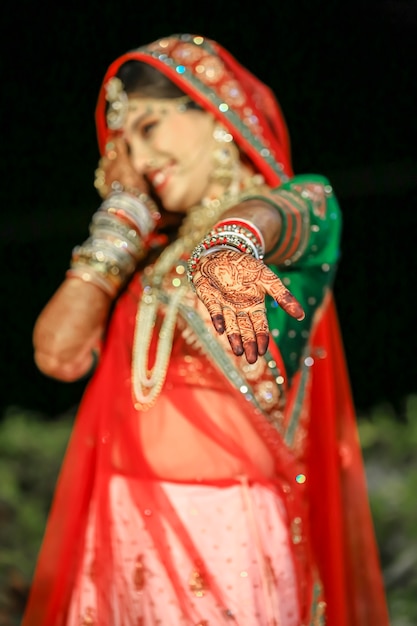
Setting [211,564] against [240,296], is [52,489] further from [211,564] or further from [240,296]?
[240,296]

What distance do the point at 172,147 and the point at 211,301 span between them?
417mm

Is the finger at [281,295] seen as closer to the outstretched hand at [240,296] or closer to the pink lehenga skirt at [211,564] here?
the outstretched hand at [240,296]

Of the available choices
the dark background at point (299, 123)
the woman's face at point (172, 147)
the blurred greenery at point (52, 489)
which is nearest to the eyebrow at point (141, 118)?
the woman's face at point (172, 147)

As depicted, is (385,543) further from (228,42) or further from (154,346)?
(228,42)

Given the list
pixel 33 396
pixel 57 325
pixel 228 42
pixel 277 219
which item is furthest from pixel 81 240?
pixel 277 219

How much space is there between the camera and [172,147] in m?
1.22

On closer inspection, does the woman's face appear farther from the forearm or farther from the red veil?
the forearm

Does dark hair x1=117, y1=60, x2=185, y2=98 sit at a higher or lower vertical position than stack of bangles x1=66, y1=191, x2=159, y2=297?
higher

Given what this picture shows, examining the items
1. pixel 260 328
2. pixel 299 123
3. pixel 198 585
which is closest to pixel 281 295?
pixel 260 328

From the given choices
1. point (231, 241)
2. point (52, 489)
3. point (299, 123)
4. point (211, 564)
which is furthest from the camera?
point (52, 489)

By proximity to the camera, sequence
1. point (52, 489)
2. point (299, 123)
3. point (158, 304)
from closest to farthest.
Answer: point (158, 304), point (299, 123), point (52, 489)

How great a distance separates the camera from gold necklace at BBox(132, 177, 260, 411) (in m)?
1.13

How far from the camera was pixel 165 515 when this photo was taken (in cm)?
108

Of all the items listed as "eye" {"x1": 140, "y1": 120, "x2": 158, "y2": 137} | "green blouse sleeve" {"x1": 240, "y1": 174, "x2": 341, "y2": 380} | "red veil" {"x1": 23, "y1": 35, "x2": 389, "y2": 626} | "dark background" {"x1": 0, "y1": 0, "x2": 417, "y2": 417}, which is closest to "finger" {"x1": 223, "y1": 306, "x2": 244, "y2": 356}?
"green blouse sleeve" {"x1": 240, "y1": 174, "x2": 341, "y2": 380}
